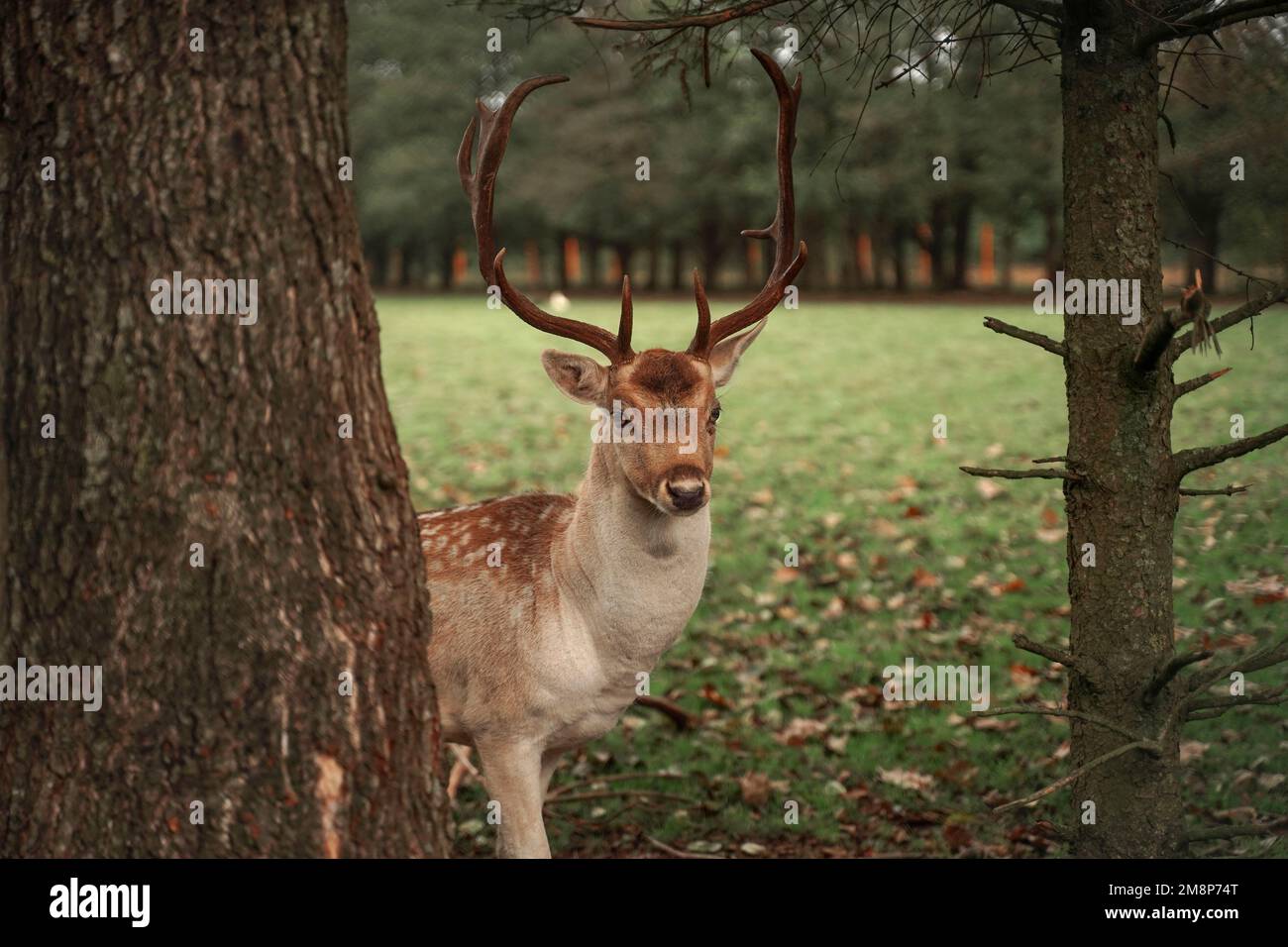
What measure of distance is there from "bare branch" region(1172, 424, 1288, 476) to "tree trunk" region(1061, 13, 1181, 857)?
62 millimetres

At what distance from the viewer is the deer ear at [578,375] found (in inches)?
181

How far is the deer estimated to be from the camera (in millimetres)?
4445

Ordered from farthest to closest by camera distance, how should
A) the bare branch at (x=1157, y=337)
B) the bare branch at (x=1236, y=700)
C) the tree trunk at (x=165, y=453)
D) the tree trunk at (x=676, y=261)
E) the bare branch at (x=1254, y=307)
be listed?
the tree trunk at (x=676, y=261) < the bare branch at (x=1236, y=700) < the bare branch at (x=1254, y=307) < the bare branch at (x=1157, y=337) < the tree trunk at (x=165, y=453)

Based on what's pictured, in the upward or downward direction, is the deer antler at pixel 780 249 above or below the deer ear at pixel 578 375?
above

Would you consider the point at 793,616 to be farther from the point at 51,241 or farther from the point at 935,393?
the point at 935,393

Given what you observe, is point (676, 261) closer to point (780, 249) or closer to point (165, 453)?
point (780, 249)

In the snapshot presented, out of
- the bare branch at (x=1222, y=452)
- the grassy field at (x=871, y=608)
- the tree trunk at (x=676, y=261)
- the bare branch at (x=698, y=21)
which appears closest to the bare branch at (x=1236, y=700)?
the bare branch at (x=1222, y=452)

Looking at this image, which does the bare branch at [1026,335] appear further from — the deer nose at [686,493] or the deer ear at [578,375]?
the deer ear at [578,375]

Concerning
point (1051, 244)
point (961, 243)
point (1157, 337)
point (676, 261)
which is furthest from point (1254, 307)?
point (676, 261)

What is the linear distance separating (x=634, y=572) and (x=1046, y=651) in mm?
1428

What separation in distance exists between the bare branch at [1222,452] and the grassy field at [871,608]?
58.3 inches

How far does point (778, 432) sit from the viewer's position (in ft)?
43.2

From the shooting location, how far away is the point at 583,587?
4.62 metres
